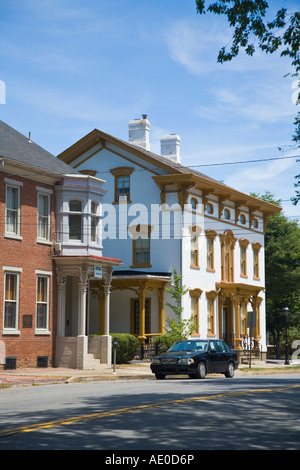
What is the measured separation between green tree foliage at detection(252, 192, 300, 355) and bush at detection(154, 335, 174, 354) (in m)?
16.9

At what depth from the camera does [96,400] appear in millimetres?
15023

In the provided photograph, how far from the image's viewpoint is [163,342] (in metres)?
36.8

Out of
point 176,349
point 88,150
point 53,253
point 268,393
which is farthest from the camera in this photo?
point 88,150

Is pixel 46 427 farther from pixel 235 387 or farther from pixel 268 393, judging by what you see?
pixel 235 387

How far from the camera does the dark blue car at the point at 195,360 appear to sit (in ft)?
77.8

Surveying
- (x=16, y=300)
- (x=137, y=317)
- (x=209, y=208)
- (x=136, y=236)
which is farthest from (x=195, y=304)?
(x=16, y=300)

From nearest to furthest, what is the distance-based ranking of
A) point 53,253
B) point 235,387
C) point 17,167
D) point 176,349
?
1. point 235,387
2. point 176,349
3. point 17,167
4. point 53,253

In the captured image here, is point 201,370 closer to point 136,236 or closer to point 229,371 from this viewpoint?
point 229,371

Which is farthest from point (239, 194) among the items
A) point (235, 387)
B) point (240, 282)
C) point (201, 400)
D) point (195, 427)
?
point (195, 427)

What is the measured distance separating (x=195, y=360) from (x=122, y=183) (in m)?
19.0

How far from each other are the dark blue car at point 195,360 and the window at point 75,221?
8.01m

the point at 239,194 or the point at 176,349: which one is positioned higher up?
the point at 239,194

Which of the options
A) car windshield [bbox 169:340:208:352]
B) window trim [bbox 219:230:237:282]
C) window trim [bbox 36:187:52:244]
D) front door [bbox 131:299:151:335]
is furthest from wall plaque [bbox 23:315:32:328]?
window trim [bbox 219:230:237:282]

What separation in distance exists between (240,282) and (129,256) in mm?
8780
